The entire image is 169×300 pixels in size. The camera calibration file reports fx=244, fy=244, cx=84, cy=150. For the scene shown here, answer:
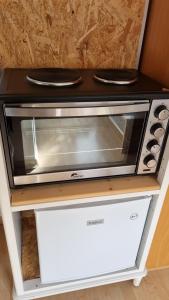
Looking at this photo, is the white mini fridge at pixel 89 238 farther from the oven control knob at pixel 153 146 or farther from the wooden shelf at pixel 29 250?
the oven control knob at pixel 153 146

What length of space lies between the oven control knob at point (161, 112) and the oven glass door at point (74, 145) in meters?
0.05

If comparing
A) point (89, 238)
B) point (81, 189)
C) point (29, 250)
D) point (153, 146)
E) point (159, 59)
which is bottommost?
point (29, 250)

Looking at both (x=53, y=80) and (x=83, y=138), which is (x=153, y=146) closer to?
(x=83, y=138)

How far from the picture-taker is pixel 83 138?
856mm

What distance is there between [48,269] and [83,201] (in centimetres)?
39

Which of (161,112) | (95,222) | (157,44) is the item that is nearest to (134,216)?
(95,222)

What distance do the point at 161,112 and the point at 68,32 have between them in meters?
0.56

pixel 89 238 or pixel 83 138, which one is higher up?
pixel 83 138

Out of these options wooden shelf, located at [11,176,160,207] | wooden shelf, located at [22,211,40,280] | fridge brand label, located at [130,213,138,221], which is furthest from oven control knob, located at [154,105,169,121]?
wooden shelf, located at [22,211,40,280]

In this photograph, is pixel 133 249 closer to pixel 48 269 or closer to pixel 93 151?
pixel 48 269

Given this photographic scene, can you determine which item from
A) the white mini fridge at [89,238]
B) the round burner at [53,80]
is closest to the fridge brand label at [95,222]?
the white mini fridge at [89,238]

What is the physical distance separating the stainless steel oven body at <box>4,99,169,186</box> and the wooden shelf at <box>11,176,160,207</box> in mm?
45

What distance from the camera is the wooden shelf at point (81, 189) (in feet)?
2.84

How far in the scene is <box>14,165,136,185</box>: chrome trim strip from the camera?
2.79 feet
